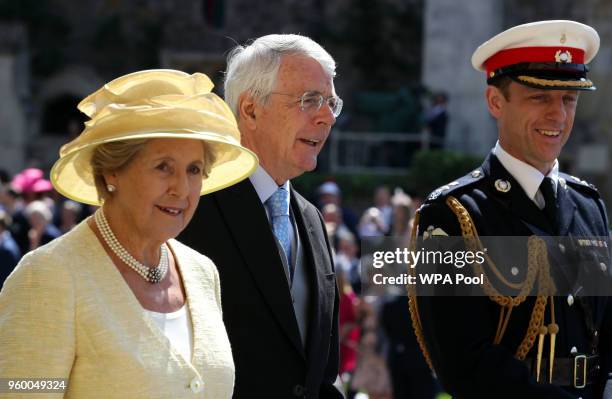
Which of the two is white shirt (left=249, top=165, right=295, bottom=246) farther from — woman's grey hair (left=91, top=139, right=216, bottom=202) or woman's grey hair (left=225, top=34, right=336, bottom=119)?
woman's grey hair (left=91, top=139, right=216, bottom=202)

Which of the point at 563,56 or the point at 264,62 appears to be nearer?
the point at 264,62

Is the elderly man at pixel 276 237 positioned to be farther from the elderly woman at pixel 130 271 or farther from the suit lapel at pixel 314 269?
the elderly woman at pixel 130 271

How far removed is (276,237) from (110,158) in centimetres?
106

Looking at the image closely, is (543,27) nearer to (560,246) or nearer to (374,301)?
(560,246)

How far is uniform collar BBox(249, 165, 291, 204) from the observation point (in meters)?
4.33

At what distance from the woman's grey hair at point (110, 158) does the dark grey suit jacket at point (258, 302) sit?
848mm

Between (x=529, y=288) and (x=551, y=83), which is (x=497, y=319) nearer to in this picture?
(x=529, y=288)

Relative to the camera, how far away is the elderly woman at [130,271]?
123 inches

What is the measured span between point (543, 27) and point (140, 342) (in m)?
2.19

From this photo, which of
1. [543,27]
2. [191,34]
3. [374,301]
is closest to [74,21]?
[191,34]

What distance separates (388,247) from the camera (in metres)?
7.02

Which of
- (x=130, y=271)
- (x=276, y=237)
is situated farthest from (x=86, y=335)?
(x=276, y=237)

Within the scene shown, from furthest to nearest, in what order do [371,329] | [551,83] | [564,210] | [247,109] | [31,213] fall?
[31,213], [371,329], [564,210], [551,83], [247,109]

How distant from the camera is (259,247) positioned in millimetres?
4184
